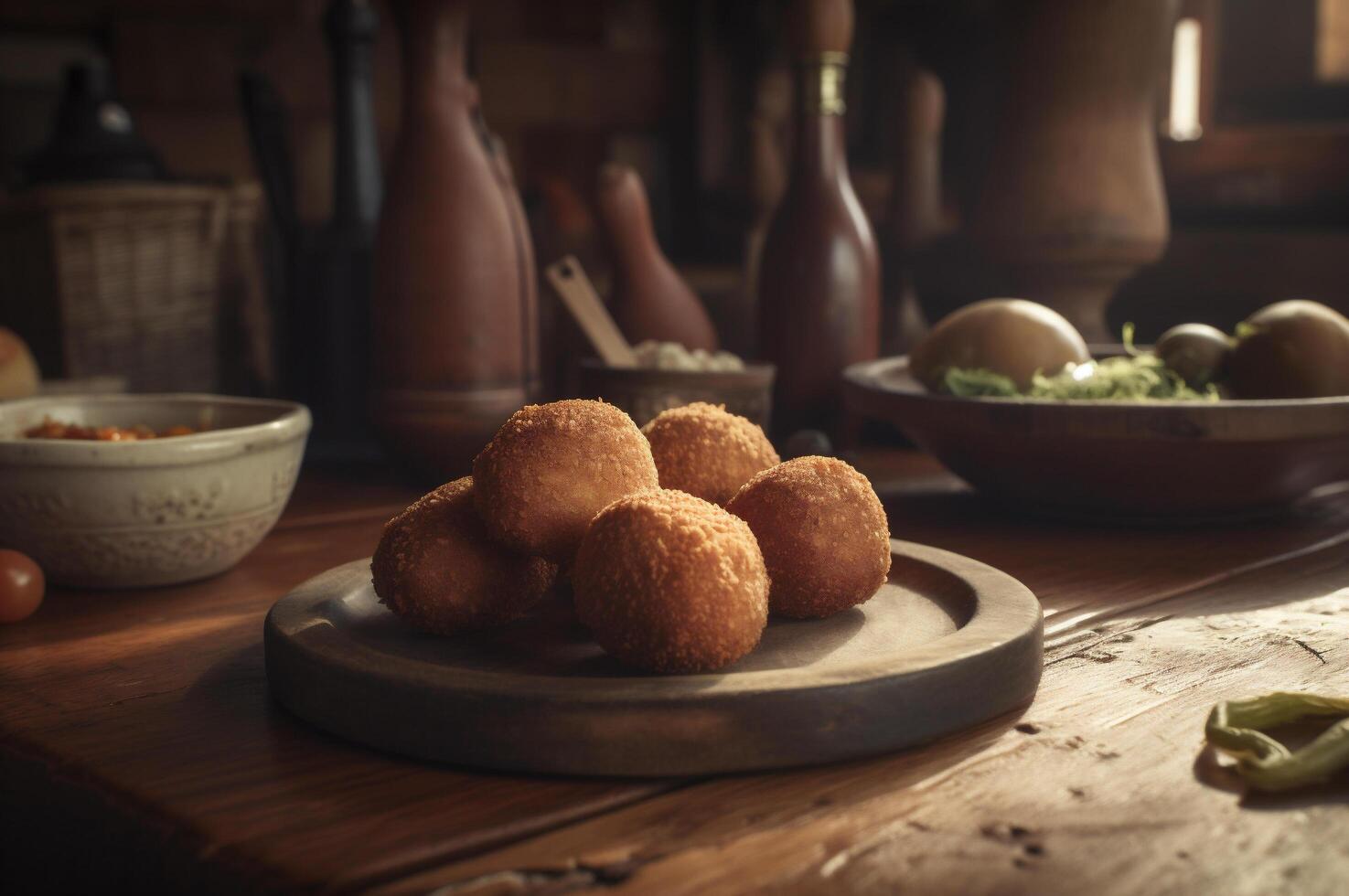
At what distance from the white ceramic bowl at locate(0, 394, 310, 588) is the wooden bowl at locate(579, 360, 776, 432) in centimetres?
35

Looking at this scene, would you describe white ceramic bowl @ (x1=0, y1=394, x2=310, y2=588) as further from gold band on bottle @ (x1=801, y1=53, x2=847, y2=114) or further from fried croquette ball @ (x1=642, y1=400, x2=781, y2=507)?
gold band on bottle @ (x1=801, y1=53, x2=847, y2=114)

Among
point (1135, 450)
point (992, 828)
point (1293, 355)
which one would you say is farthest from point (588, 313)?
point (992, 828)

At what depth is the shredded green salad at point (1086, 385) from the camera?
3.58ft

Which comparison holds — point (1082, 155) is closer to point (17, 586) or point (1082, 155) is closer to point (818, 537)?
point (818, 537)

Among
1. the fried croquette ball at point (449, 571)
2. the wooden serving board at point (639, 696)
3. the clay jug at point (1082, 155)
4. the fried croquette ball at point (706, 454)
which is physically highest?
the clay jug at point (1082, 155)

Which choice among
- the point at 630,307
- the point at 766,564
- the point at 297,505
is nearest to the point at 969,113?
the point at 630,307

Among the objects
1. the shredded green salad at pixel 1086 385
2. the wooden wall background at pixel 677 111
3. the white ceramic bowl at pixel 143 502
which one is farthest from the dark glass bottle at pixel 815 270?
the white ceramic bowl at pixel 143 502

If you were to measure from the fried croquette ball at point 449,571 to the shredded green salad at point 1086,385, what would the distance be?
58 cm

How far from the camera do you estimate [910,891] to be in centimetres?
40

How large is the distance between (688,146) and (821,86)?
→ 220 cm

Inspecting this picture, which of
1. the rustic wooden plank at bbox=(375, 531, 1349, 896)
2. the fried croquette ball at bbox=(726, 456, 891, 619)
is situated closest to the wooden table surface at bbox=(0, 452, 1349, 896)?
the rustic wooden plank at bbox=(375, 531, 1349, 896)

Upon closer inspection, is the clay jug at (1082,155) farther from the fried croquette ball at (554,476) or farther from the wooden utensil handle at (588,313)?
the fried croquette ball at (554,476)

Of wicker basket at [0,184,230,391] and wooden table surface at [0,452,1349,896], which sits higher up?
wicker basket at [0,184,230,391]

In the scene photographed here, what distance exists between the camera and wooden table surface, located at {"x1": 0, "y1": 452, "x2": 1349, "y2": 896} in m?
0.41
